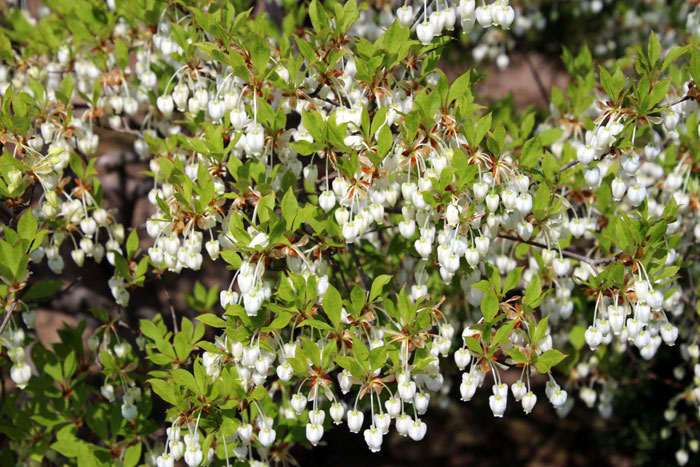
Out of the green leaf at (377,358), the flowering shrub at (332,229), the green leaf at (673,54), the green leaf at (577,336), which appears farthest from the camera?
the green leaf at (577,336)

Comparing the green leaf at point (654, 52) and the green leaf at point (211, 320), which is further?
the green leaf at point (654, 52)

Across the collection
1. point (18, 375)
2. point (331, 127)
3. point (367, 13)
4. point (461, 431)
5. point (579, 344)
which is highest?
point (331, 127)

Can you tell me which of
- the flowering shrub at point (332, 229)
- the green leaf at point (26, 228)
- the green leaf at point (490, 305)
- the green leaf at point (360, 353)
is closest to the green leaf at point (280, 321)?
the flowering shrub at point (332, 229)

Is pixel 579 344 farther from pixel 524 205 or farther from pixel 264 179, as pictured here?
pixel 264 179

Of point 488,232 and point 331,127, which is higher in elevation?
point 331,127

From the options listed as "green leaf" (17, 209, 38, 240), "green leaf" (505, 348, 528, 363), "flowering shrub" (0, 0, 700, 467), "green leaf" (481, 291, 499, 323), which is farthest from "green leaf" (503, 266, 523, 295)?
"green leaf" (17, 209, 38, 240)

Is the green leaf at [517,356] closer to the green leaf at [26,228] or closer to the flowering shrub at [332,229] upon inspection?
the flowering shrub at [332,229]

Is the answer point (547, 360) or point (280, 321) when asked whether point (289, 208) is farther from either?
point (547, 360)

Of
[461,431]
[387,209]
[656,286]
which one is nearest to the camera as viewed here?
[656,286]

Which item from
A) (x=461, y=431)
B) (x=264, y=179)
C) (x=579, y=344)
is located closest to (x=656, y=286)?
(x=579, y=344)

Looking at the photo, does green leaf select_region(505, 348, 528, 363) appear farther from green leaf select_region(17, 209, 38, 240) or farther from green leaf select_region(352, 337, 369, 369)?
green leaf select_region(17, 209, 38, 240)

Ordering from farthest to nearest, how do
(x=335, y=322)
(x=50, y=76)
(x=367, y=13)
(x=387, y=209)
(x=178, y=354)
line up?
(x=367, y=13), (x=50, y=76), (x=387, y=209), (x=178, y=354), (x=335, y=322)
